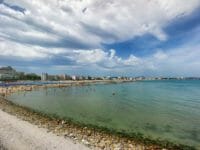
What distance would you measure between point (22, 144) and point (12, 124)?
15.3ft

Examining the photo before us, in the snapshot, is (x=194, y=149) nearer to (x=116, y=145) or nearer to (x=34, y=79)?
(x=116, y=145)

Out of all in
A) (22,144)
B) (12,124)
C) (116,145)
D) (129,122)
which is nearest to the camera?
(22,144)

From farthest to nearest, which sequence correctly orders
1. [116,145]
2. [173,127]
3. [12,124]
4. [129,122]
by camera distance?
[129,122]
[173,127]
[12,124]
[116,145]

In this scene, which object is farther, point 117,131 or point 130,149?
point 117,131

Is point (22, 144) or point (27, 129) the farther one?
point (27, 129)

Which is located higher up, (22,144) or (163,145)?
(22,144)

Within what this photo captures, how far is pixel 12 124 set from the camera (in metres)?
12.5

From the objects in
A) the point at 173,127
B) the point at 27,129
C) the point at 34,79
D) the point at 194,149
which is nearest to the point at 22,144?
the point at 27,129

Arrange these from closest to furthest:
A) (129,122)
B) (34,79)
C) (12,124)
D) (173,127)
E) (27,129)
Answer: (27,129), (12,124), (173,127), (129,122), (34,79)

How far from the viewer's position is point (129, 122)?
52.9ft

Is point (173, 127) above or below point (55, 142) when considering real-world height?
below

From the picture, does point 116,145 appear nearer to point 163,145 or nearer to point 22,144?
point 163,145

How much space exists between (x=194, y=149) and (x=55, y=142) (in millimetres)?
8133

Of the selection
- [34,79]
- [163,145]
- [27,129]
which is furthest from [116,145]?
[34,79]
